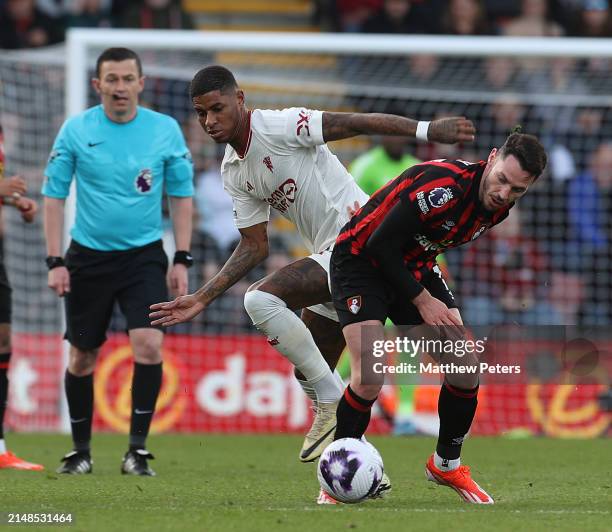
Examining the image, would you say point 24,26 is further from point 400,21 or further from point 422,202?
point 422,202

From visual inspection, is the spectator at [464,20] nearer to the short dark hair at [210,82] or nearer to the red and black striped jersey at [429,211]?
the short dark hair at [210,82]

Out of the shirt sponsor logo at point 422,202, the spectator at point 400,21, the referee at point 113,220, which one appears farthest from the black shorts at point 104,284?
the spectator at point 400,21

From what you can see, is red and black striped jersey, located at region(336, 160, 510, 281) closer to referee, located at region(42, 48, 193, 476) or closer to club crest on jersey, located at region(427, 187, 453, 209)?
club crest on jersey, located at region(427, 187, 453, 209)

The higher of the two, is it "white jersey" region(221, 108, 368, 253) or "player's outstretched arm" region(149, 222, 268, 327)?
"white jersey" region(221, 108, 368, 253)

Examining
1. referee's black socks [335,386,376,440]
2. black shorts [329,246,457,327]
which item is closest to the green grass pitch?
referee's black socks [335,386,376,440]

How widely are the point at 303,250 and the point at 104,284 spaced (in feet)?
17.7

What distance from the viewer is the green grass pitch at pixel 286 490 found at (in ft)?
17.3

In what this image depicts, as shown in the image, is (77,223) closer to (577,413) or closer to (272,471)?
(272,471)

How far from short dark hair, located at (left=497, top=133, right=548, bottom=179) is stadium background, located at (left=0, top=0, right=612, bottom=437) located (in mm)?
6121

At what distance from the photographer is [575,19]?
15242mm

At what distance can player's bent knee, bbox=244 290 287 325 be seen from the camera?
22.5 ft

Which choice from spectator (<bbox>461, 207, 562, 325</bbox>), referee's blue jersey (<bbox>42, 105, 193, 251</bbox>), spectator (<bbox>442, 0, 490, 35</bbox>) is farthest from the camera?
spectator (<bbox>442, 0, 490, 35</bbox>)

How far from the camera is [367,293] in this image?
6.07 metres

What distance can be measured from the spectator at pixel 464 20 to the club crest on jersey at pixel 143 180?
24.6ft
